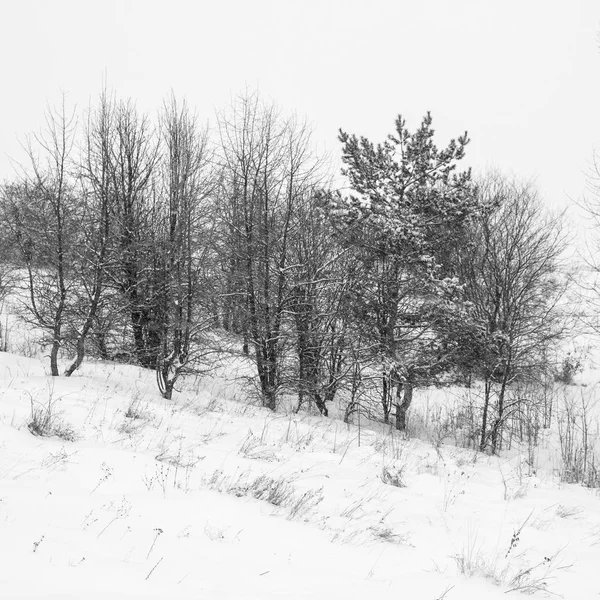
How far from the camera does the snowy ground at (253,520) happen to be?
282cm

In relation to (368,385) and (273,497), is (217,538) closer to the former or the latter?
(273,497)

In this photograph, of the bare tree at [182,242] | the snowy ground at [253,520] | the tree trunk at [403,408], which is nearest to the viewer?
the snowy ground at [253,520]

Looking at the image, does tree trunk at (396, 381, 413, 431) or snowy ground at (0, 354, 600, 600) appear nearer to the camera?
snowy ground at (0, 354, 600, 600)

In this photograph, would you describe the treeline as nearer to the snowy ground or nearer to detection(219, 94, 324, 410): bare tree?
detection(219, 94, 324, 410): bare tree

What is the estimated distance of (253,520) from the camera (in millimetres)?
3934

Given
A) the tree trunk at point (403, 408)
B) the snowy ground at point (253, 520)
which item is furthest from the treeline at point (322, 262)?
the snowy ground at point (253, 520)

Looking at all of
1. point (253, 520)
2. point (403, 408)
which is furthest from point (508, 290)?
point (253, 520)

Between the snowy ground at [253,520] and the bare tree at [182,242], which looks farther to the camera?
the bare tree at [182,242]

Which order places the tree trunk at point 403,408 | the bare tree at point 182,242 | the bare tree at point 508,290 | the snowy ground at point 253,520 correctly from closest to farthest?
1. the snowy ground at point 253,520
2. the bare tree at point 182,242
3. the bare tree at point 508,290
4. the tree trunk at point 403,408

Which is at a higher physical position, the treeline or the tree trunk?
the treeline

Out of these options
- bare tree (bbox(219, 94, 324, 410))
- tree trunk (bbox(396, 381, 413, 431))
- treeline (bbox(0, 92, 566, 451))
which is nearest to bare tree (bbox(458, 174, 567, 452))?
treeline (bbox(0, 92, 566, 451))

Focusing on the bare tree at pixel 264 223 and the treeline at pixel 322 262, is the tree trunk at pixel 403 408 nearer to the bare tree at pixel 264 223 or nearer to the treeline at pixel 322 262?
the treeline at pixel 322 262

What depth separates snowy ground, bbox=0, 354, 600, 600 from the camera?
9.25 ft

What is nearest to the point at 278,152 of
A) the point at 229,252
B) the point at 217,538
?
the point at 229,252
